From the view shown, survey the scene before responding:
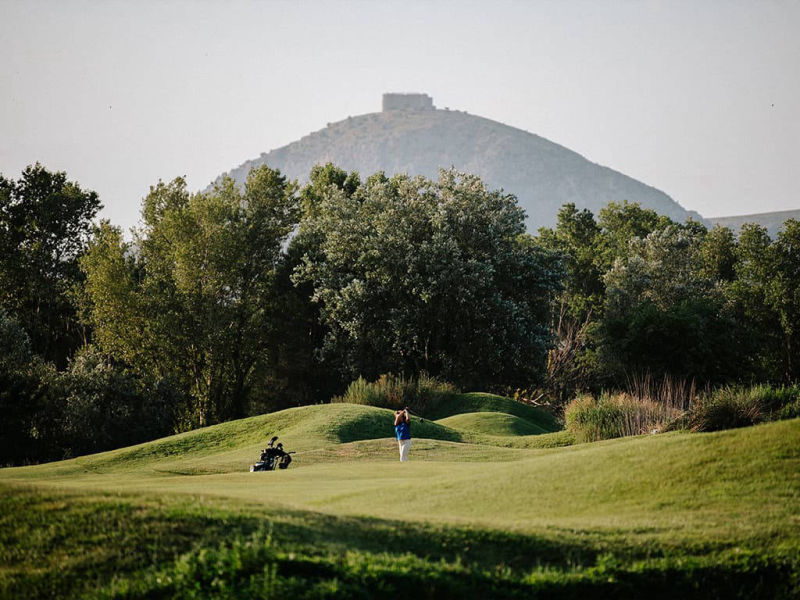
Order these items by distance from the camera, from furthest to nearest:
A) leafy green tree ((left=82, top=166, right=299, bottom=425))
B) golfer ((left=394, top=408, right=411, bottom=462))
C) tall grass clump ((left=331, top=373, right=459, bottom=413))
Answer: leafy green tree ((left=82, top=166, right=299, bottom=425)) < tall grass clump ((left=331, top=373, right=459, bottom=413)) < golfer ((left=394, top=408, right=411, bottom=462))

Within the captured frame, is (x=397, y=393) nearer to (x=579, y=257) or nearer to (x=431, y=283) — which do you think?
(x=431, y=283)

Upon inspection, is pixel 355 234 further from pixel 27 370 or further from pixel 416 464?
pixel 416 464

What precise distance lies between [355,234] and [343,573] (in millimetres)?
39222

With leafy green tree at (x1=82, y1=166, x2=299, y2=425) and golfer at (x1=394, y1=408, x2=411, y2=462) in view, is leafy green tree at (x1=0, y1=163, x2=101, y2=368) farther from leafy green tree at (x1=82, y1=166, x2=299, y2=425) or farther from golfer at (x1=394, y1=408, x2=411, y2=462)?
golfer at (x1=394, y1=408, x2=411, y2=462)

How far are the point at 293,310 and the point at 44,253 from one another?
19.0 meters

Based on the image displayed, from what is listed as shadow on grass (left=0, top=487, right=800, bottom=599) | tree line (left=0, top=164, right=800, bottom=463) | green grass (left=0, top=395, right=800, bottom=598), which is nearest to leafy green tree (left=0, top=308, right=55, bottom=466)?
tree line (left=0, top=164, right=800, bottom=463)

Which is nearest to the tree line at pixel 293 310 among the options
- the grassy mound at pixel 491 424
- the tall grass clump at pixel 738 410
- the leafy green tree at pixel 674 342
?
the leafy green tree at pixel 674 342

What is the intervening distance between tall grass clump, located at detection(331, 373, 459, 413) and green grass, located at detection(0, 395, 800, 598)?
23.7 m

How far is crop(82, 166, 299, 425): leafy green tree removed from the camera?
4478 centimetres

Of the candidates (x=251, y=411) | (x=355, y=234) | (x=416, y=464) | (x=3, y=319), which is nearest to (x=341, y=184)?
(x=355, y=234)

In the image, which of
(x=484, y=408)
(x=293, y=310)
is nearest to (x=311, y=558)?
(x=484, y=408)

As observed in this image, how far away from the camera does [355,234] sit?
47.2 m

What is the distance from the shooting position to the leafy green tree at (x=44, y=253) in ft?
177

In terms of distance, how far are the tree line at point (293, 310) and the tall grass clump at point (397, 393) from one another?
498 centimetres
